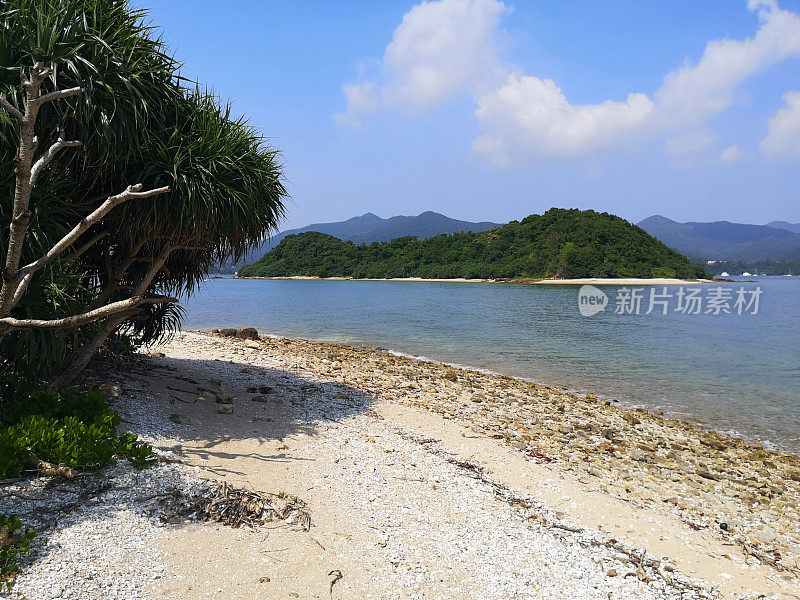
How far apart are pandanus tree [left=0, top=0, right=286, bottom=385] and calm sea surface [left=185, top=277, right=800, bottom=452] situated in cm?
1101

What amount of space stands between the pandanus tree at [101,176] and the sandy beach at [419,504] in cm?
165

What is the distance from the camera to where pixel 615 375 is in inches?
609

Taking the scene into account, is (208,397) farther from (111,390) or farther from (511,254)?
(511,254)

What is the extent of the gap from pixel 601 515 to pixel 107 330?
6.94 m

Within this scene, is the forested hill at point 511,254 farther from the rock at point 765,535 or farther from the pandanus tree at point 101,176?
the pandanus tree at point 101,176

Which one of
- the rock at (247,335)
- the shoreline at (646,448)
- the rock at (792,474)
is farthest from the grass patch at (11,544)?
the rock at (247,335)

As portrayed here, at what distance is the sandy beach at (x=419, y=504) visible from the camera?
12.5 feet

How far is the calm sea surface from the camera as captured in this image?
12.5 meters

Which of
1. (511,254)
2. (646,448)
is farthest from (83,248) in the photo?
(511,254)

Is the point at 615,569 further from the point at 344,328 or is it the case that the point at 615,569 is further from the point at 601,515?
the point at 344,328

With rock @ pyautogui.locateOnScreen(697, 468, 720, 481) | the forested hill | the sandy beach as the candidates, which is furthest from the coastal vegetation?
the forested hill

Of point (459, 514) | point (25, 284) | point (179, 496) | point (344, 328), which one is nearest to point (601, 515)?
point (459, 514)

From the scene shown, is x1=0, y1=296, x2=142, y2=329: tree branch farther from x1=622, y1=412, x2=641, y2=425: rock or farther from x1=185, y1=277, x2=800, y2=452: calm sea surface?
x1=185, y1=277, x2=800, y2=452: calm sea surface

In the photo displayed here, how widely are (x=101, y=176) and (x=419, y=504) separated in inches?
220
